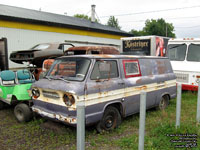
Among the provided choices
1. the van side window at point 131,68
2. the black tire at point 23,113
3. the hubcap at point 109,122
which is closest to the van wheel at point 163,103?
the van side window at point 131,68

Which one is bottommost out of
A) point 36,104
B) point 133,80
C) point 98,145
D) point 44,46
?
point 98,145

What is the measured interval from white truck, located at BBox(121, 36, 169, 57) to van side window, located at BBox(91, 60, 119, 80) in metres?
7.82

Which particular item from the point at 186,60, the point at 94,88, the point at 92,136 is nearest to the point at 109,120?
the point at 92,136

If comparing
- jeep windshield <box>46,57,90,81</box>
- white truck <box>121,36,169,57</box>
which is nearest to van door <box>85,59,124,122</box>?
jeep windshield <box>46,57,90,81</box>

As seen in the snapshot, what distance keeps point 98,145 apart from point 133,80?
1990 mm

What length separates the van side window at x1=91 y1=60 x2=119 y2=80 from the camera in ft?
15.0

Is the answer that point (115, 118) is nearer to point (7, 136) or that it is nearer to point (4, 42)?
point (7, 136)

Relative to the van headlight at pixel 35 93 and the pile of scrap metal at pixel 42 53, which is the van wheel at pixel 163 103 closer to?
the pile of scrap metal at pixel 42 53

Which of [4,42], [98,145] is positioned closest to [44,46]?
[4,42]

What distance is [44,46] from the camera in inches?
370

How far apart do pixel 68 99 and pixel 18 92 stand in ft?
6.96

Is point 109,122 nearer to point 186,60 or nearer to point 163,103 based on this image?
→ point 163,103

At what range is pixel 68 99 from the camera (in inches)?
164

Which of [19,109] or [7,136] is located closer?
[7,136]
